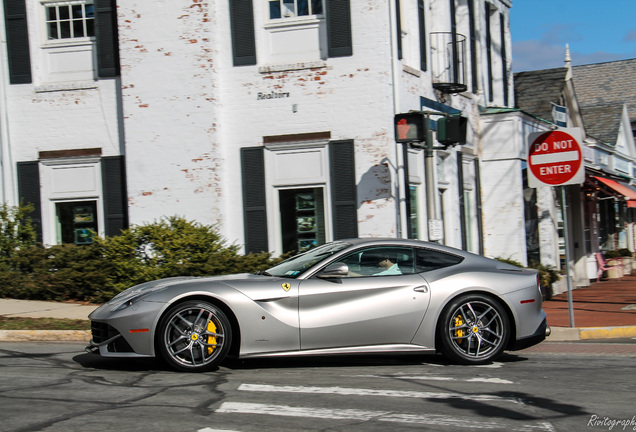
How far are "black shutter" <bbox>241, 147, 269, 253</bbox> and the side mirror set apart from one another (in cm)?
714

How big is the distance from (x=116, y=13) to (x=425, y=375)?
1075 centimetres

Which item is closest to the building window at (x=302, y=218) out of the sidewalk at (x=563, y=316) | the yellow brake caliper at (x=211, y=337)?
the sidewalk at (x=563, y=316)

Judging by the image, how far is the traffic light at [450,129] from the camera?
11.7m

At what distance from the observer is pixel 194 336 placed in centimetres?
756

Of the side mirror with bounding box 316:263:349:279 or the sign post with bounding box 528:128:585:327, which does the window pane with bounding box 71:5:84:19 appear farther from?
the side mirror with bounding box 316:263:349:279

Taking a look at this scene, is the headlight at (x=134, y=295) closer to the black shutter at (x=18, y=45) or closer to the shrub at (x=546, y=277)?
the black shutter at (x=18, y=45)

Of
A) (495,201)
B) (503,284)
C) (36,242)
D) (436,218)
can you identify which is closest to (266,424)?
(503,284)

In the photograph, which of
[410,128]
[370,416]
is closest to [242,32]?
[410,128]

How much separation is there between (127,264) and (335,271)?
6512 millimetres

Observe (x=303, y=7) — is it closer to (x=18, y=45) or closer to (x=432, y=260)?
(x=18, y=45)

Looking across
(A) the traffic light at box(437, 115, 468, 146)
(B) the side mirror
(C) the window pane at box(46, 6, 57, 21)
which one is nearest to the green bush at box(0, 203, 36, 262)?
Answer: (C) the window pane at box(46, 6, 57, 21)

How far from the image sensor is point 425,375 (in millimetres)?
7625

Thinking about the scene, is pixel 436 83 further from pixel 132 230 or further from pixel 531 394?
pixel 531 394

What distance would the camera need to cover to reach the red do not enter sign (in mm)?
11027
